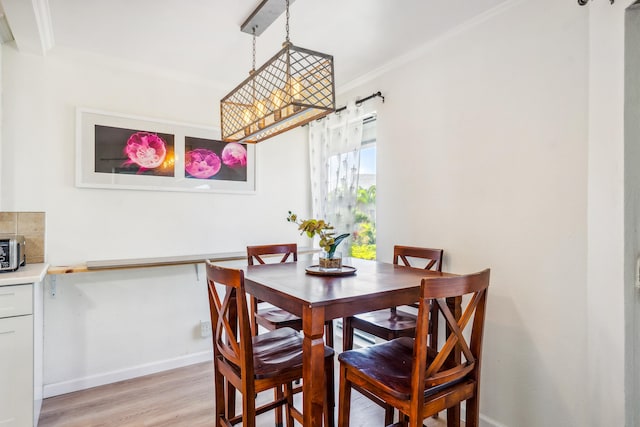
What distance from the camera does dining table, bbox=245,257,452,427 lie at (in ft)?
4.46

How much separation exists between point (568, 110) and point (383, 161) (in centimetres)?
132

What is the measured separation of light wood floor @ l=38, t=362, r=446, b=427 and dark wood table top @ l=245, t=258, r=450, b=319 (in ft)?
3.05

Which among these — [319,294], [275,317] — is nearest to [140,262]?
[275,317]

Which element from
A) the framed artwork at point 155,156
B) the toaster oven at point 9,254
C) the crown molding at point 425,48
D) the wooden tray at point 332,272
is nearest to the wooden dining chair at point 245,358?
the wooden tray at point 332,272

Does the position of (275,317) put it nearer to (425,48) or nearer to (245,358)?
(245,358)

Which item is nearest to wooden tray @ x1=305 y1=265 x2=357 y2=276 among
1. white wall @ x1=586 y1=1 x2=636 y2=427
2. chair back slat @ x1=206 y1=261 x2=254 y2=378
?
chair back slat @ x1=206 y1=261 x2=254 y2=378

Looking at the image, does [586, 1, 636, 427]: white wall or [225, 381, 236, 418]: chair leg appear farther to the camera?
[225, 381, 236, 418]: chair leg

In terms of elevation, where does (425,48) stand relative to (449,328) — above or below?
above

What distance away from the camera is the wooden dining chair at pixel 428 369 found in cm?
126

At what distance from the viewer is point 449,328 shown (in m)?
1.36

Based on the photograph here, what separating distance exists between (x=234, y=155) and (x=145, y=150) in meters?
0.73

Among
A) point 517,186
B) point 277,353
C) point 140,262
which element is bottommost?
point 277,353

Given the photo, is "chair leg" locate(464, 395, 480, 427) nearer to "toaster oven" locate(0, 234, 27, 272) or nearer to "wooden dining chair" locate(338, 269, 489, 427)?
"wooden dining chair" locate(338, 269, 489, 427)

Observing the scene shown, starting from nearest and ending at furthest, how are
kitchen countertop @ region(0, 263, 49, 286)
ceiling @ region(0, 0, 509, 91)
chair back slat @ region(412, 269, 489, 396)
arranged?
1. chair back slat @ region(412, 269, 489, 396)
2. kitchen countertop @ region(0, 263, 49, 286)
3. ceiling @ region(0, 0, 509, 91)
